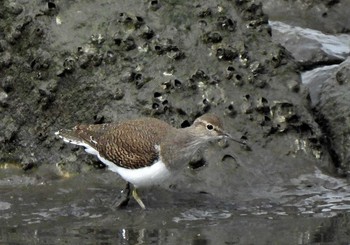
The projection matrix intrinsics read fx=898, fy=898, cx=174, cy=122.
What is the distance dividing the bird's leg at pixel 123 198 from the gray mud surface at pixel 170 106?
78 millimetres

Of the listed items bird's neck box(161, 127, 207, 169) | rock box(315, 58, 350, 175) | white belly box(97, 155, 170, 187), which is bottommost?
white belly box(97, 155, 170, 187)

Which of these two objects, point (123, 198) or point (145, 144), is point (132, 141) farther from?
point (123, 198)

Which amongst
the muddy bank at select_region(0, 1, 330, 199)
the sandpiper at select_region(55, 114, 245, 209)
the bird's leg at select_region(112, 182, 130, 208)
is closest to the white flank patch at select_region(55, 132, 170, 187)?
the sandpiper at select_region(55, 114, 245, 209)

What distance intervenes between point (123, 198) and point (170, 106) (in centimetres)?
144

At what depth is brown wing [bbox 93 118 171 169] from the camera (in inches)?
→ 361

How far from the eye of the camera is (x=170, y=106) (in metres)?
10.4

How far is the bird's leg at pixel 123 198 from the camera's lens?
9406 millimetres

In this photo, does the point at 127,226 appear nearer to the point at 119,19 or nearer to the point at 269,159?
the point at 269,159

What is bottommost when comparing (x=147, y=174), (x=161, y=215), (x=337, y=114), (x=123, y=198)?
(x=161, y=215)

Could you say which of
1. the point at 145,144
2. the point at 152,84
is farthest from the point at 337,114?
the point at 145,144

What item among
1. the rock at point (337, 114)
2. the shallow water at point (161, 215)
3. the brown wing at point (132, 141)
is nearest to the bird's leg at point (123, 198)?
the shallow water at point (161, 215)

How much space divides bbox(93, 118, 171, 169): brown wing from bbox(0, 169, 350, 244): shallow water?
21.7 inches

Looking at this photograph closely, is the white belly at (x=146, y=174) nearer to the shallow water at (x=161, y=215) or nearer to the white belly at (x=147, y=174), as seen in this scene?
the white belly at (x=147, y=174)

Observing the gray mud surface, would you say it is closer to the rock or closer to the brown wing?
the rock
